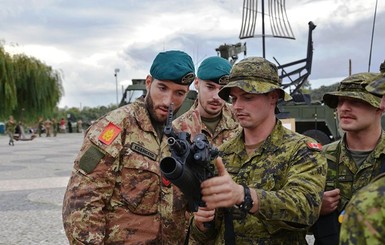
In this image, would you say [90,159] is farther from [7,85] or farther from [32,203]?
[7,85]

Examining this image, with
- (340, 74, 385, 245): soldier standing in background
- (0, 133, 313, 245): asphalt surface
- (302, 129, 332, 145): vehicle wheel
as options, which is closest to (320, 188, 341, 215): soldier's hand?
(340, 74, 385, 245): soldier standing in background

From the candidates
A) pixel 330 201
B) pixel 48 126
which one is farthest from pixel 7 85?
pixel 330 201

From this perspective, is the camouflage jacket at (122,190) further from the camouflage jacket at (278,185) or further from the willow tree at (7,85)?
the willow tree at (7,85)

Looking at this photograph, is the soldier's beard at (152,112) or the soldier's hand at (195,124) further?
the soldier's hand at (195,124)

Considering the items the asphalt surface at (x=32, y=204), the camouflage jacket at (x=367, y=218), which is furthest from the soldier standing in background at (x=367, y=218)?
the asphalt surface at (x=32, y=204)

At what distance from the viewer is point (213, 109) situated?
358cm

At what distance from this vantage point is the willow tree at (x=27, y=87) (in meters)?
29.2

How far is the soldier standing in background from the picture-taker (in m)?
1.05

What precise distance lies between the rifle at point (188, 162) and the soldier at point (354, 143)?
969 mm

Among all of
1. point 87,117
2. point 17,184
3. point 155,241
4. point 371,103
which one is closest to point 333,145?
point 371,103

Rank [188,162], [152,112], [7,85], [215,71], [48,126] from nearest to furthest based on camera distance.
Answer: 1. [188,162]
2. [152,112]
3. [215,71]
4. [7,85]
5. [48,126]

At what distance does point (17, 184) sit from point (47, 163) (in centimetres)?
416

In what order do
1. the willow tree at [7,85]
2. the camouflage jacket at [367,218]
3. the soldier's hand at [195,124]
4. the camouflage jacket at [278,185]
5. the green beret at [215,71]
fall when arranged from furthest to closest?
1. the willow tree at [7,85]
2. the green beret at [215,71]
3. the soldier's hand at [195,124]
4. the camouflage jacket at [278,185]
5. the camouflage jacket at [367,218]

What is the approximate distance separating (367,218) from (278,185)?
1.02 m
